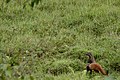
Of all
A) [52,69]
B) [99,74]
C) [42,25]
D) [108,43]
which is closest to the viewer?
[99,74]

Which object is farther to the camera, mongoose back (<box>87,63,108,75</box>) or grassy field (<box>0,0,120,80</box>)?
grassy field (<box>0,0,120,80</box>)

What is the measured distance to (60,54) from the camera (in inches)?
206

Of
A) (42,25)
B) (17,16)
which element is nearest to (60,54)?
(42,25)

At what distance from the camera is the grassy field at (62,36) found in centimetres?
484

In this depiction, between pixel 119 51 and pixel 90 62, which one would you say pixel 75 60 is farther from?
pixel 119 51

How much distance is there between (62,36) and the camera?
229 inches

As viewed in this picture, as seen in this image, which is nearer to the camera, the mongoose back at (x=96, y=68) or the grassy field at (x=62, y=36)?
the mongoose back at (x=96, y=68)

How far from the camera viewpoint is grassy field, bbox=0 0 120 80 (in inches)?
190

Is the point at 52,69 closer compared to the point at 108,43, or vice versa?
the point at 52,69

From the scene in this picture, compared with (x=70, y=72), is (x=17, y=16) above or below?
above

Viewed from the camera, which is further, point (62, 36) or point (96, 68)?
point (62, 36)

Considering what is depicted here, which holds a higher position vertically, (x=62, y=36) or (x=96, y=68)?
(x=62, y=36)

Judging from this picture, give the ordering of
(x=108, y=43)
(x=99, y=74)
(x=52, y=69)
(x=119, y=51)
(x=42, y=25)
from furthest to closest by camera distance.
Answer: (x=42, y=25)
(x=108, y=43)
(x=119, y=51)
(x=52, y=69)
(x=99, y=74)

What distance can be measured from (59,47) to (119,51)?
3.16 feet
